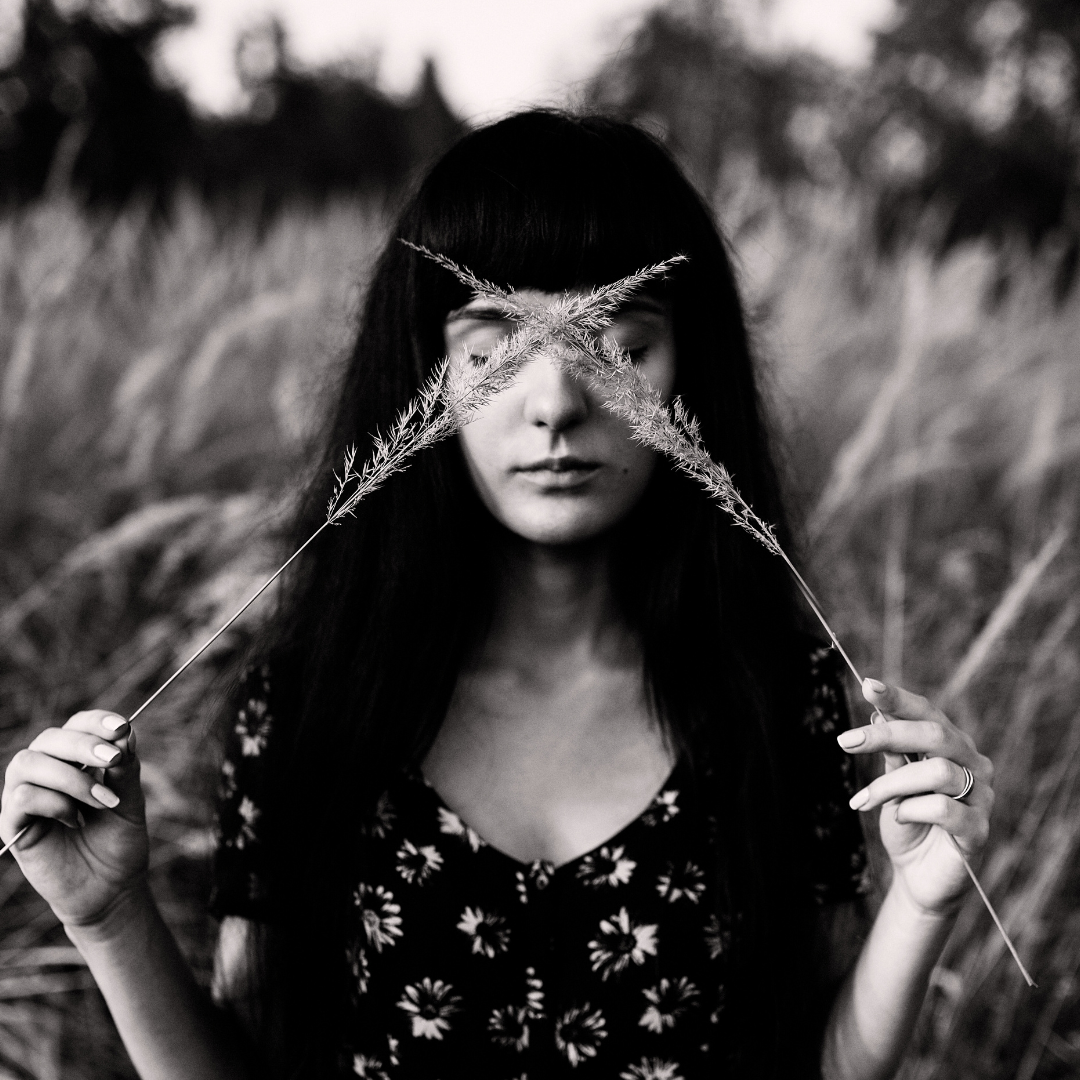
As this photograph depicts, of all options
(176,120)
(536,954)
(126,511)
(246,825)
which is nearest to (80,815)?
(246,825)

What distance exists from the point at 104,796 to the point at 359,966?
0.52m

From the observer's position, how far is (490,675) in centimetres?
141

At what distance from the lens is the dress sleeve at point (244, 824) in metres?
1.30

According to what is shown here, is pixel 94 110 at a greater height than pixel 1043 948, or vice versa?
pixel 94 110

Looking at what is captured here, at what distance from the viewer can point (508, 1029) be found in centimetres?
123

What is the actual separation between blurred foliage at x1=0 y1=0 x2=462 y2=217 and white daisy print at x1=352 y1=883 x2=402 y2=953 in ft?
20.9

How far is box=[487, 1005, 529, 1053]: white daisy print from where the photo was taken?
1.23 m

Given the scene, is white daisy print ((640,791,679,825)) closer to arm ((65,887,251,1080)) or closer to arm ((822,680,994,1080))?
arm ((822,680,994,1080))

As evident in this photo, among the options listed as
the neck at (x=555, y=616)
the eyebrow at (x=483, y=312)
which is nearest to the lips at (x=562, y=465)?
the eyebrow at (x=483, y=312)

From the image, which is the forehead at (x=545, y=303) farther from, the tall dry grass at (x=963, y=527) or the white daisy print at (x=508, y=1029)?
the white daisy print at (x=508, y=1029)

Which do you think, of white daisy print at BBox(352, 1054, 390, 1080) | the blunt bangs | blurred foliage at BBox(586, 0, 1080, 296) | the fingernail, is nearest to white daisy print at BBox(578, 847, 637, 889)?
white daisy print at BBox(352, 1054, 390, 1080)

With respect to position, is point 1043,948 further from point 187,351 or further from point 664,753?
point 187,351

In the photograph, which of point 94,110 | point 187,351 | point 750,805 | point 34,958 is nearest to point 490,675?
point 750,805

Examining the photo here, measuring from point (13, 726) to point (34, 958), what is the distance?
0.56 meters
